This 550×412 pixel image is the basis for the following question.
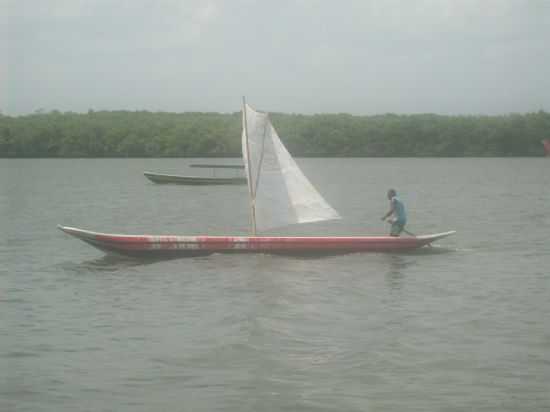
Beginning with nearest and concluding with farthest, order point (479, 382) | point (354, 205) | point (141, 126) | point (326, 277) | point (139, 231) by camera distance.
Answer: point (479, 382) < point (326, 277) < point (139, 231) < point (354, 205) < point (141, 126)

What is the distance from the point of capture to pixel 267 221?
25.6 metres

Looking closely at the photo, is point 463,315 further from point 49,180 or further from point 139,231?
point 49,180

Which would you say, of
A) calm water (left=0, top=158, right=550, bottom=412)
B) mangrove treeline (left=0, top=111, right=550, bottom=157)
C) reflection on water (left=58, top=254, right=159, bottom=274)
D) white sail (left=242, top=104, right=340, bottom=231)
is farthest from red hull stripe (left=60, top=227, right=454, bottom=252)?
mangrove treeline (left=0, top=111, right=550, bottom=157)

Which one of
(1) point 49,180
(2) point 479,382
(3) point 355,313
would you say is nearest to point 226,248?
(3) point 355,313

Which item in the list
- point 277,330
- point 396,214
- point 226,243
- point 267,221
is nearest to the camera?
point 277,330

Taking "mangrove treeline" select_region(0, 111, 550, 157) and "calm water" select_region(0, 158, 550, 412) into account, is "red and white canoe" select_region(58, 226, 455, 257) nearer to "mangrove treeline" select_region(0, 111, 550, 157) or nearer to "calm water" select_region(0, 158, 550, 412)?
"calm water" select_region(0, 158, 550, 412)

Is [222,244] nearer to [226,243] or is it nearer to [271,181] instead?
[226,243]

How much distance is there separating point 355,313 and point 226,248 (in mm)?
6603

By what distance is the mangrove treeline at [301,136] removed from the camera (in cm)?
14838

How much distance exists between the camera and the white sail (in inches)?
988

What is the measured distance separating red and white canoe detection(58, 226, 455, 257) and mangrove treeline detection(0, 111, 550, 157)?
120 meters

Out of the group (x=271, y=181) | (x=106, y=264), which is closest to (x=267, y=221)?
(x=271, y=181)

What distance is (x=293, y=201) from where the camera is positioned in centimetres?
2548

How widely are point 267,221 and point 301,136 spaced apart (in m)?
122
